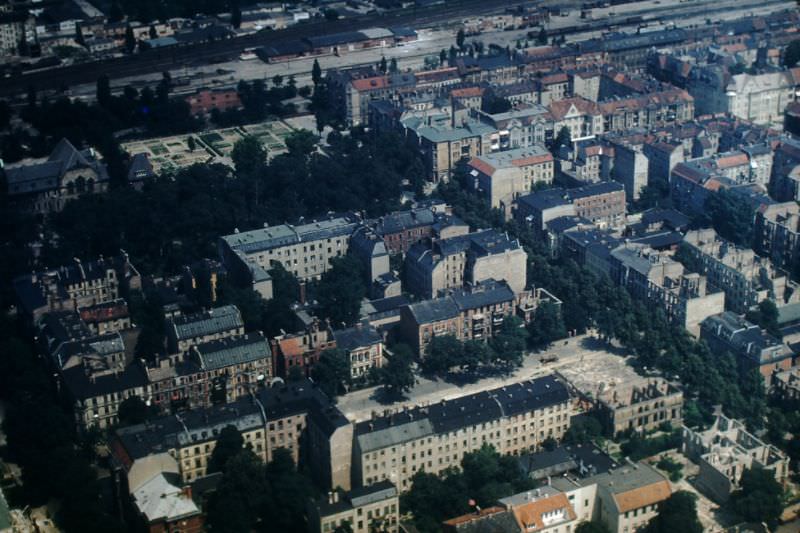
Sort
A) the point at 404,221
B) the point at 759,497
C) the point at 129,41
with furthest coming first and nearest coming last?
1. the point at 129,41
2. the point at 404,221
3. the point at 759,497

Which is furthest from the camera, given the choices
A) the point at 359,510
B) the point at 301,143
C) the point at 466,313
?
the point at 301,143

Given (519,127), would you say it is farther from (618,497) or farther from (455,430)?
(618,497)

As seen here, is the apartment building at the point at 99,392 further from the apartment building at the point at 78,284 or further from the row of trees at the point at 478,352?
the row of trees at the point at 478,352

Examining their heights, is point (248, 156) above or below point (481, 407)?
above

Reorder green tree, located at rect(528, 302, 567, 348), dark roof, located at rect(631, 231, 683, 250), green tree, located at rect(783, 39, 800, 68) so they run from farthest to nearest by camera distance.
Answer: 1. green tree, located at rect(783, 39, 800, 68)
2. dark roof, located at rect(631, 231, 683, 250)
3. green tree, located at rect(528, 302, 567, 348)

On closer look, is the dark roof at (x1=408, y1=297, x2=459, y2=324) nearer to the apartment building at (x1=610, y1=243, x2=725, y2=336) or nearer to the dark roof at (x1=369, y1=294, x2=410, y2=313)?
the dark roof at (x1=369, y1=294, x2=410, y2=313)

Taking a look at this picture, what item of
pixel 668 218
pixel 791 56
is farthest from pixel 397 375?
pixel 791 56

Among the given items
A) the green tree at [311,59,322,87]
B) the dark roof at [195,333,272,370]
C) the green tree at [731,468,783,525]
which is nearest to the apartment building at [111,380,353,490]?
the dark roof at [195,333,272,370]

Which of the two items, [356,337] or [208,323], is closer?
[356,337]
